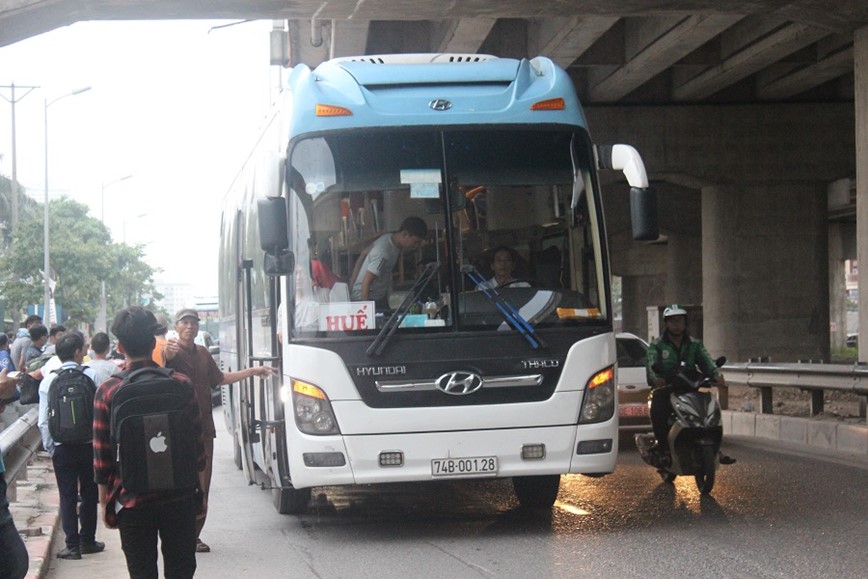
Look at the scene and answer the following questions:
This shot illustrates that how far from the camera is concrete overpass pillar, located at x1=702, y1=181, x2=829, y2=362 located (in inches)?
1209

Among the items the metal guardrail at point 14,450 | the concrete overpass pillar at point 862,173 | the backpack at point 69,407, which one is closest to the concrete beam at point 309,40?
the concrete overpass pillar at point 862,173

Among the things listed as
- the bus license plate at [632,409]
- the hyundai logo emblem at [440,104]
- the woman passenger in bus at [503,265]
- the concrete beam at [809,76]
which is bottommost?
the bus license plate at [632,409]

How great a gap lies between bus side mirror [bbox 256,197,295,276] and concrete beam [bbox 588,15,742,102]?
12617mm

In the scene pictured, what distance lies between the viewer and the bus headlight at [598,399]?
372 inches

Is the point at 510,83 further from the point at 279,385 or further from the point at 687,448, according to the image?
the point at 687,448

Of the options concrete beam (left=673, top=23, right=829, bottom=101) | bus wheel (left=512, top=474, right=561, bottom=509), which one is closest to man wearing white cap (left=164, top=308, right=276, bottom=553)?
bus wheel (left=512, top=474, right=561, bottom=509)

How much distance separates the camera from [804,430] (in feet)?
53.6

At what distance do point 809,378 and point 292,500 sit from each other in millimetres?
8329

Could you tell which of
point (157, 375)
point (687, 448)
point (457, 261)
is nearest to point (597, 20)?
point (687, 448)

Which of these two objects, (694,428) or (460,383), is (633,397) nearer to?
(694,428)

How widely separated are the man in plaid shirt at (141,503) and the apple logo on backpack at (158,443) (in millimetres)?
186

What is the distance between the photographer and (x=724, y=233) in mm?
30812

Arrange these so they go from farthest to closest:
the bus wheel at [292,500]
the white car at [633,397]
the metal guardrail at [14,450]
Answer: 1. the white car at [633,397]
2. the bus wheel at [292,500]
3. the metal guardrail at [14,450]

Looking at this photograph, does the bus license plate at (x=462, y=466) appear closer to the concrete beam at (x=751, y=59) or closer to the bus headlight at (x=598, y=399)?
the bus headlight at (x=598, y=399)
